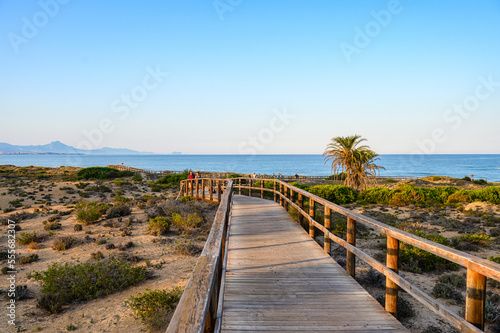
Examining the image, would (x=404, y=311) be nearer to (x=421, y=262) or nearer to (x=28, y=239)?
(x=421, y=262)

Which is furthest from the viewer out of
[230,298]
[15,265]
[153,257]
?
[153,257]

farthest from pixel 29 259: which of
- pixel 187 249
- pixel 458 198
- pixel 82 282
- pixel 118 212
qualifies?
pixel 458 198

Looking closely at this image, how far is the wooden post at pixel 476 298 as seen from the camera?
232 cm

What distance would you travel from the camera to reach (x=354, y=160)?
21359 millimetres

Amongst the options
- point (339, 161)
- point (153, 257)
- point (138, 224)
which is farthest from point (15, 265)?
point (339, 161)

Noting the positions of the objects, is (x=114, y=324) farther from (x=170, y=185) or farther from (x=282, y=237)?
(x=170, y=185)

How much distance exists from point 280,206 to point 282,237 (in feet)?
15.8

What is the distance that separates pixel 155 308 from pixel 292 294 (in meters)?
2.77

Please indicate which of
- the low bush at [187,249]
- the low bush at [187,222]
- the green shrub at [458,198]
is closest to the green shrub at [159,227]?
the low bush at [187,222]

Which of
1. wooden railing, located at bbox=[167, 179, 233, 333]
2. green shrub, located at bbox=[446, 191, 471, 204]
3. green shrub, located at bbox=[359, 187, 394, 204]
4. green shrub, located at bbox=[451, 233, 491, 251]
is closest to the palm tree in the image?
green shrub, located at bbox=[359, 187, 394, 204]

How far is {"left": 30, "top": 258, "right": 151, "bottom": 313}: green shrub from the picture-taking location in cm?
596

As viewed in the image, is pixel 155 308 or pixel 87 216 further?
pixel 87 216

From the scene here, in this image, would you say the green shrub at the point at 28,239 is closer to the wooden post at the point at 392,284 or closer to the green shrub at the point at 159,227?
the green shrub at the point at 159,227

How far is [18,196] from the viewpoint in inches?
752
